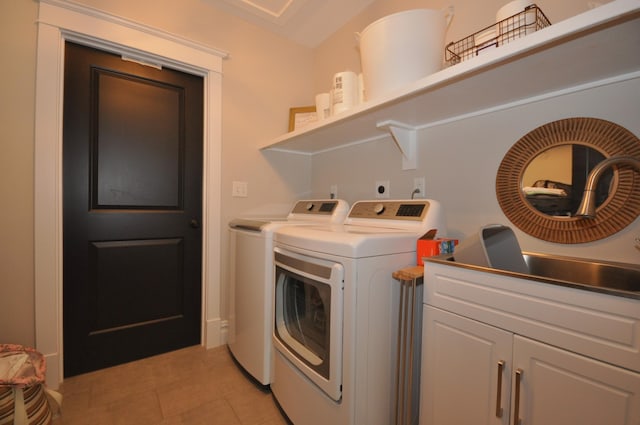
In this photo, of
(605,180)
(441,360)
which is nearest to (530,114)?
(605,180)

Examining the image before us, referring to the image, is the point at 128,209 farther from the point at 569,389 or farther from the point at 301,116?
the point at 569,389

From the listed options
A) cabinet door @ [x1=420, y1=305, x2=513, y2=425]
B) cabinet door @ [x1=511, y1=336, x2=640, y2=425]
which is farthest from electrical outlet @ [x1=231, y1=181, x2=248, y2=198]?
cabinet door @ [x1=511, y1=336, x2=640, y2=425]

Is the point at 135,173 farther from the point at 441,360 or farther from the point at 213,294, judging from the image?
the point at 441,360

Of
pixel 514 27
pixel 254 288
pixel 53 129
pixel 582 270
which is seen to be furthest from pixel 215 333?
pixel 514 27

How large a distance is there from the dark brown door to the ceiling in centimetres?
67

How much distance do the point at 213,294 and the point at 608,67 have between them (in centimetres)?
242

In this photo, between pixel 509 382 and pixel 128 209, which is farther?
pixel 128 209

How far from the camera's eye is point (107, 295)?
70.2 inches

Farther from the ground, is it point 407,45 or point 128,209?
point 407,45

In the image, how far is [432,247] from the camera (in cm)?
114

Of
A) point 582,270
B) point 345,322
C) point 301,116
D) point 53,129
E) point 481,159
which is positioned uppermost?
point 301,116

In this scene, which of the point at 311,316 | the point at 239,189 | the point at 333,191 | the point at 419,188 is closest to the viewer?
the point at 311,316

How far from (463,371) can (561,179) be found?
886mm

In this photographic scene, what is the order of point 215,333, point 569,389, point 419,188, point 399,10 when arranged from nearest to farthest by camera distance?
point 569,389 < point 419,188 < point 399,10 < point 215,333
